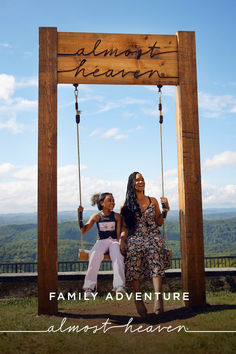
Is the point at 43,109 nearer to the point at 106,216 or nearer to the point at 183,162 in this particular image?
the point at 106,216

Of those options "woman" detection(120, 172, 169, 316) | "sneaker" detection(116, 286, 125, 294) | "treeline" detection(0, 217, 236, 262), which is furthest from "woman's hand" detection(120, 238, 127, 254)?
"treeline" detection(0, 217, 236, 262)

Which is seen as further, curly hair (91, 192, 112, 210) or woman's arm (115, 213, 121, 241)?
curly hair (91, 192, 112, 210)

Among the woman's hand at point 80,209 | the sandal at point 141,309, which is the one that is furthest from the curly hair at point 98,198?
the sandal at point 141,309

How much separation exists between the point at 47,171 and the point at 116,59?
185cm

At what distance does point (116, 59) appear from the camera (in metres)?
5.15

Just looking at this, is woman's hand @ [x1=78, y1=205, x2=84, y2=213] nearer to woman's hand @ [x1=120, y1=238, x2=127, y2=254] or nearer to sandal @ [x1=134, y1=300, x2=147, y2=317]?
woman's hand @ [x1=120, y1=238, x2=127, y2=254]

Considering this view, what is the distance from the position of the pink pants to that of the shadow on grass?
1.58ft

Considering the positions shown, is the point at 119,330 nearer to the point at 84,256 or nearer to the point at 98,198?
the point at 84,256

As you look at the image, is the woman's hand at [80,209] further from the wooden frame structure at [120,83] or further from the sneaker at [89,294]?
the sneaker at [89,294]

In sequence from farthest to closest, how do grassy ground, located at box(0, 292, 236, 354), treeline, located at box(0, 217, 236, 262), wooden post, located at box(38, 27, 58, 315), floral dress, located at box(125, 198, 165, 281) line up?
treeline, located at box(0, 217, 236, 262) → wooden post, located at box(38, 27, 58, 315) → floral dress, located at box(125, 198, 165, 281) → grassy ground, located at box(0, 292, 236, 354)

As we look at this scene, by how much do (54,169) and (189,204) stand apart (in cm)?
192

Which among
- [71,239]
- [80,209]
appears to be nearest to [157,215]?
[80,209]

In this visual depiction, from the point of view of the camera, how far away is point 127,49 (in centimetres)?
520

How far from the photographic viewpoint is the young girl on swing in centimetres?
448
